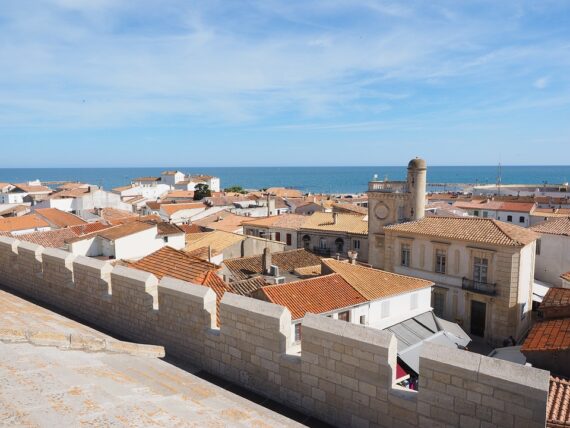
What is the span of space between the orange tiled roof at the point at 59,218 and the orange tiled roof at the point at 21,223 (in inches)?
39.3

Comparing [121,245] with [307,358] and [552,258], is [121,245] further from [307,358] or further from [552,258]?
[552,258]

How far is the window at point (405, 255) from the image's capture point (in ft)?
105

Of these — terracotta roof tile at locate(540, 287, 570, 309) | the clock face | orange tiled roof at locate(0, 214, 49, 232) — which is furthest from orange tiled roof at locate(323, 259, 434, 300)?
orange tiled roof at locate(0, 214, 49, 232)

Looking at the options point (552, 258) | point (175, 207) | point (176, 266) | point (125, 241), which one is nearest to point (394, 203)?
point (552, 258)

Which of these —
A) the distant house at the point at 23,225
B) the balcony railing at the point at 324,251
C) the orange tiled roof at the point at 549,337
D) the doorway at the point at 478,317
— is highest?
the distant house at the point at 23,225

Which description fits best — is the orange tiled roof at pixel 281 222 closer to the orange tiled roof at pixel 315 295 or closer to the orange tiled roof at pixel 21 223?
the orange tiled roof at pixel 21 223

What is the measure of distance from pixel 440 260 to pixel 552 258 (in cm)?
1004

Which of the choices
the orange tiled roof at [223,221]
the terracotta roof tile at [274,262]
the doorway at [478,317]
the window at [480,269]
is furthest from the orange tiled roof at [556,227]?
the orange tiled roof at [223,221]

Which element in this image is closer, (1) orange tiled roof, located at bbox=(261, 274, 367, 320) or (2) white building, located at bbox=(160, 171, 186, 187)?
(1) orange tiled roof, located at bbox=(261, 274, 367, 320)

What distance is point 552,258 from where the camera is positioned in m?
33.9

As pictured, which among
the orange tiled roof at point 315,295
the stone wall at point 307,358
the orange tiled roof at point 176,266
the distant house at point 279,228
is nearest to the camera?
the stone wall at point 307,358

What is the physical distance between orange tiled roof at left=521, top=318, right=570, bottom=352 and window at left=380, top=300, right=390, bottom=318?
6.64 m

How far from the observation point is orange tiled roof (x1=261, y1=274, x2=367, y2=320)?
19.5 meters

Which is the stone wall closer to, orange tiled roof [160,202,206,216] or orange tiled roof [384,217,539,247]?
orange tiled roof [384,217,539,247]
